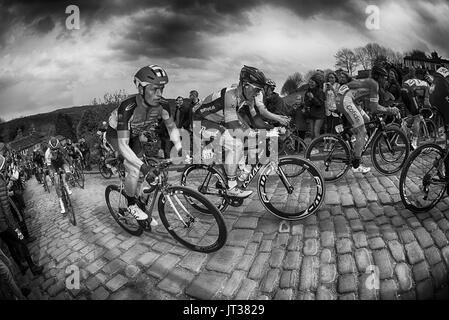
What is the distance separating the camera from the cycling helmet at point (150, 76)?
11.6 ft

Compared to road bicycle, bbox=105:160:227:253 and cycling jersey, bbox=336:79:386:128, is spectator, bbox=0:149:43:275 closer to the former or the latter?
road bicycle, bbox=105:160:227:253

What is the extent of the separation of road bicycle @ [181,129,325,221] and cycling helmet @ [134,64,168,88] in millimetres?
1412

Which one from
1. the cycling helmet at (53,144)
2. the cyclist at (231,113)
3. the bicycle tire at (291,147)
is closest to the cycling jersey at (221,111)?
the cyclist at (231,113)

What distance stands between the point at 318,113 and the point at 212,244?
5877mm

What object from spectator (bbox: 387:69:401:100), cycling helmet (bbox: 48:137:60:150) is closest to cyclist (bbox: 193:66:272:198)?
spectator (bbox: 387:69:401:100)

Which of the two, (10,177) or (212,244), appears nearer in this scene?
(212,244)

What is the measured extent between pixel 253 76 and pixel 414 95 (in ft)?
13.2

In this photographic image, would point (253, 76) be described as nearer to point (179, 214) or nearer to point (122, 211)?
point (179, 214)

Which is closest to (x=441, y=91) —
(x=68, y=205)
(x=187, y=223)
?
(x=187, y=223)

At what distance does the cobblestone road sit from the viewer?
258 cm

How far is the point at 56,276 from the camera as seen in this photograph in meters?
3.61
